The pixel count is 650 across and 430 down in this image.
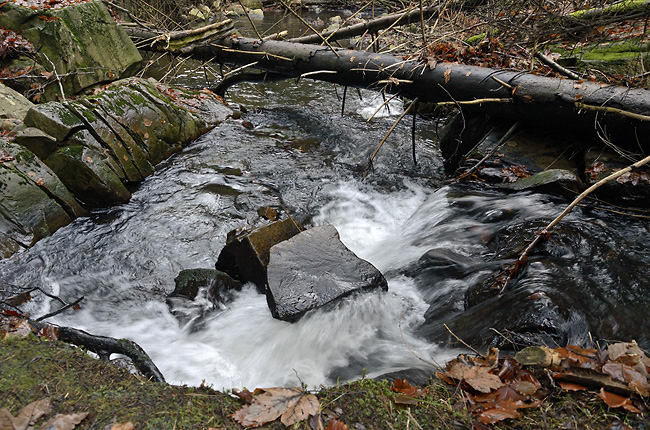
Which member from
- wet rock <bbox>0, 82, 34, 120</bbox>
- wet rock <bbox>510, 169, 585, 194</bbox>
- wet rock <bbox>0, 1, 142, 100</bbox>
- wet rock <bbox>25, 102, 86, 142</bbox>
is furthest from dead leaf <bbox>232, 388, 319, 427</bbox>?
wet rock <bbox>0, 1, 142, 100</bbox>

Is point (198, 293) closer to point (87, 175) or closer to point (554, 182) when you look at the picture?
point (87, 175)

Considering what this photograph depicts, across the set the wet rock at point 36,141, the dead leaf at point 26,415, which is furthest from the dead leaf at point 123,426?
the wet rock at point 36,141

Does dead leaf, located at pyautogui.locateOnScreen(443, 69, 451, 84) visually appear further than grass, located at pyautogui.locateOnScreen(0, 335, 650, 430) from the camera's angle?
Yes

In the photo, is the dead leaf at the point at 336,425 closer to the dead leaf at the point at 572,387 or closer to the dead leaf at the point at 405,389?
the dead leaf at the point at 405,389

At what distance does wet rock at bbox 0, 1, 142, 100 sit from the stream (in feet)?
10.9

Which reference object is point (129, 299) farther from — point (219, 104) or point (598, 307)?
point (219, 104)

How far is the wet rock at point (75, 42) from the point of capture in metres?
7.68

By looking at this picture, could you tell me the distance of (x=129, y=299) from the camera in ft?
14.6

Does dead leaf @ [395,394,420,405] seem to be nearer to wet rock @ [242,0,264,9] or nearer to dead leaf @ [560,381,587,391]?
dead leaf @ [560,381,587,391]

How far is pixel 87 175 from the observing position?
5527mm

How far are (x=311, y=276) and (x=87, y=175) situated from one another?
11.9ft

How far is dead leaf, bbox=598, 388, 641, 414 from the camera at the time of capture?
2.00 meters

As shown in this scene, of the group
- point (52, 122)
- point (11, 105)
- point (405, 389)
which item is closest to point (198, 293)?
point (405, 389)

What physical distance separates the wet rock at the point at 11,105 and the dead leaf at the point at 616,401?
7.55 m
